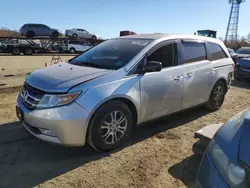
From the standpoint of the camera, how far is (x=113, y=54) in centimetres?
415

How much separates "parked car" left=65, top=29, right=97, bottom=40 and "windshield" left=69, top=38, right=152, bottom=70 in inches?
1167

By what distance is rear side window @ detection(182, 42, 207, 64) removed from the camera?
459 cm

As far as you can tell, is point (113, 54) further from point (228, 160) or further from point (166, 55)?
point (228, 160)

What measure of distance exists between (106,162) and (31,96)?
135 cm

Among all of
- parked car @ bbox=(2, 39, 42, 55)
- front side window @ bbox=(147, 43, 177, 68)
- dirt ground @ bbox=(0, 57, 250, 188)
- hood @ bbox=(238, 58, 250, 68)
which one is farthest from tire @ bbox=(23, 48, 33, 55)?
front side window @ bbox=(147, 43, 177, 68)

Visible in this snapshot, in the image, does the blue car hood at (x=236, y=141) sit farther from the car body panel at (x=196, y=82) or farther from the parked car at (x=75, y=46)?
the parked car at (x=75, y=46)

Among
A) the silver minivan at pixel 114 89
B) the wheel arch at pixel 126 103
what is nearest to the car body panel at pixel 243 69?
the silver minivan at pixel 114 89

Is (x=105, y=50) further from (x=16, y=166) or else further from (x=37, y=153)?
(x=16, y=166)

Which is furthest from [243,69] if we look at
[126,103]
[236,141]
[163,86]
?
[236,141]

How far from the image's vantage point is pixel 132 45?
4227 mm

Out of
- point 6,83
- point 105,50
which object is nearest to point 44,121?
point 105,50

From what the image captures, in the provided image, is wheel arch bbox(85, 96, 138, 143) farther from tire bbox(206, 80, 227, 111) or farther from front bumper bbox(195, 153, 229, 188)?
tire bbox(206, 80, 227, 111)

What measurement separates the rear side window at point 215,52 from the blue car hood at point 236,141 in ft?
12.2

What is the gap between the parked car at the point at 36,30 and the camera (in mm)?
27781
